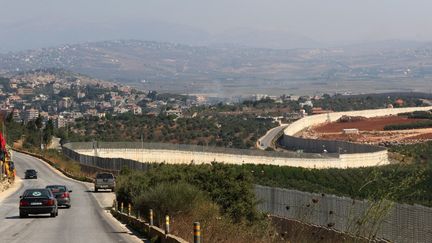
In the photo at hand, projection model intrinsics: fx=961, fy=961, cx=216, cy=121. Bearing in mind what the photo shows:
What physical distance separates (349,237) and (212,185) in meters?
18.9

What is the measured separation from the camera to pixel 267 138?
117 meters

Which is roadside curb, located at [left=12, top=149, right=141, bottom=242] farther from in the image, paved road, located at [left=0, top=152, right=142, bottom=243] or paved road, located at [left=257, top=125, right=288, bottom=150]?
paved road, located at [left=257, top=125, right=288, bottom=150]

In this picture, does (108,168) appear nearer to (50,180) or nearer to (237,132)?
(50,180)

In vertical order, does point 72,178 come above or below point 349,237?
below


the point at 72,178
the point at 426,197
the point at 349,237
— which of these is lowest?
the point at 72,178

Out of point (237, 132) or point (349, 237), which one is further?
point (237, 132)

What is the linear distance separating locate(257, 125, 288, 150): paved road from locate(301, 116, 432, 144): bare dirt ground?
3734 mm

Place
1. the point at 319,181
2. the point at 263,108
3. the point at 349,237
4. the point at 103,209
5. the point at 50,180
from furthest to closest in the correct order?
the point at 263,108 → the point at 50,180 → the point at 319,181 → the point at 103,209 → the point at 349,237

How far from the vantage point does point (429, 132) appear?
340 feet

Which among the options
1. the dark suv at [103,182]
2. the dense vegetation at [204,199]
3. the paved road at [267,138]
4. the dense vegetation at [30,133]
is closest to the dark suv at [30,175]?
the dark suv at [103,182]

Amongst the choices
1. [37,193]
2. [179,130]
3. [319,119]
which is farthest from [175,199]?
[319,119]

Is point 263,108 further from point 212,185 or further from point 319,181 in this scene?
point 212,185

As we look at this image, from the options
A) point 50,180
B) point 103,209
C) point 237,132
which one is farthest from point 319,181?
point 237,132

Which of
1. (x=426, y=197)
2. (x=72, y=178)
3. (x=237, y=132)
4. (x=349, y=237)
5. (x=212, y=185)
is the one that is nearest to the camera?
(x=349, y=237)
